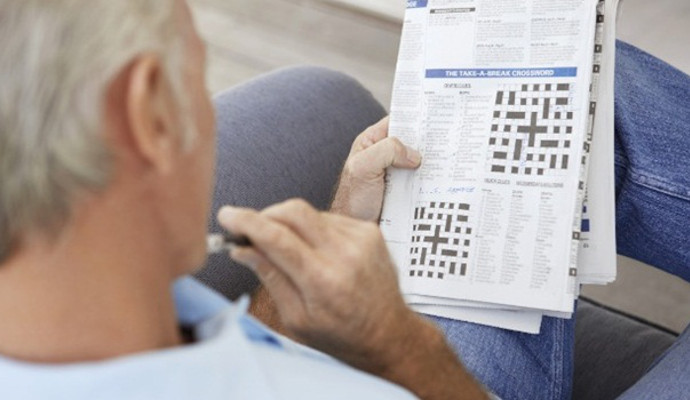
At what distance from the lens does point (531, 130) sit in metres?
1.05

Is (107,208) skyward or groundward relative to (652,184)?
skyward

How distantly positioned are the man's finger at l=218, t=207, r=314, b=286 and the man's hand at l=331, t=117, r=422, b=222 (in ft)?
1.14

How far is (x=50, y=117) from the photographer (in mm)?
542

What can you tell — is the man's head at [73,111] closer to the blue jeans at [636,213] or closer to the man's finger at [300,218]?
the man's finger at [300,218]

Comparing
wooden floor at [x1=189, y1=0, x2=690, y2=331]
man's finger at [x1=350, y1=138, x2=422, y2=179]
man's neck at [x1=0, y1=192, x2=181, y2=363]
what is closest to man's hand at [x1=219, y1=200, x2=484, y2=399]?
man's neck at [x1=0, y1=192, x2=181, y2=363]

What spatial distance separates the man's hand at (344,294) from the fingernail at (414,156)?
0.85ft

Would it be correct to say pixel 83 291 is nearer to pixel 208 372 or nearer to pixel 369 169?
pixel 208 372

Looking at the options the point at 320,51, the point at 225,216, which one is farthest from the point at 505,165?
the point at 320,51

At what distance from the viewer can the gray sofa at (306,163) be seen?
1149 millimetres

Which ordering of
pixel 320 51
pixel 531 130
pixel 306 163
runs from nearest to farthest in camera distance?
1. pixel 531 130
2. pixel 306 163
3. pixel 320 51

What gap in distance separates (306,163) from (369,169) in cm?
20

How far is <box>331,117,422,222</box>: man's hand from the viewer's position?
3.52 feet

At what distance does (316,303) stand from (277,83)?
0.65 metres

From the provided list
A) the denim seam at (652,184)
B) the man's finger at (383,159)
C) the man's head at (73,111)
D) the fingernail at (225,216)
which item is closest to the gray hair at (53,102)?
the man's head at (73,111)
